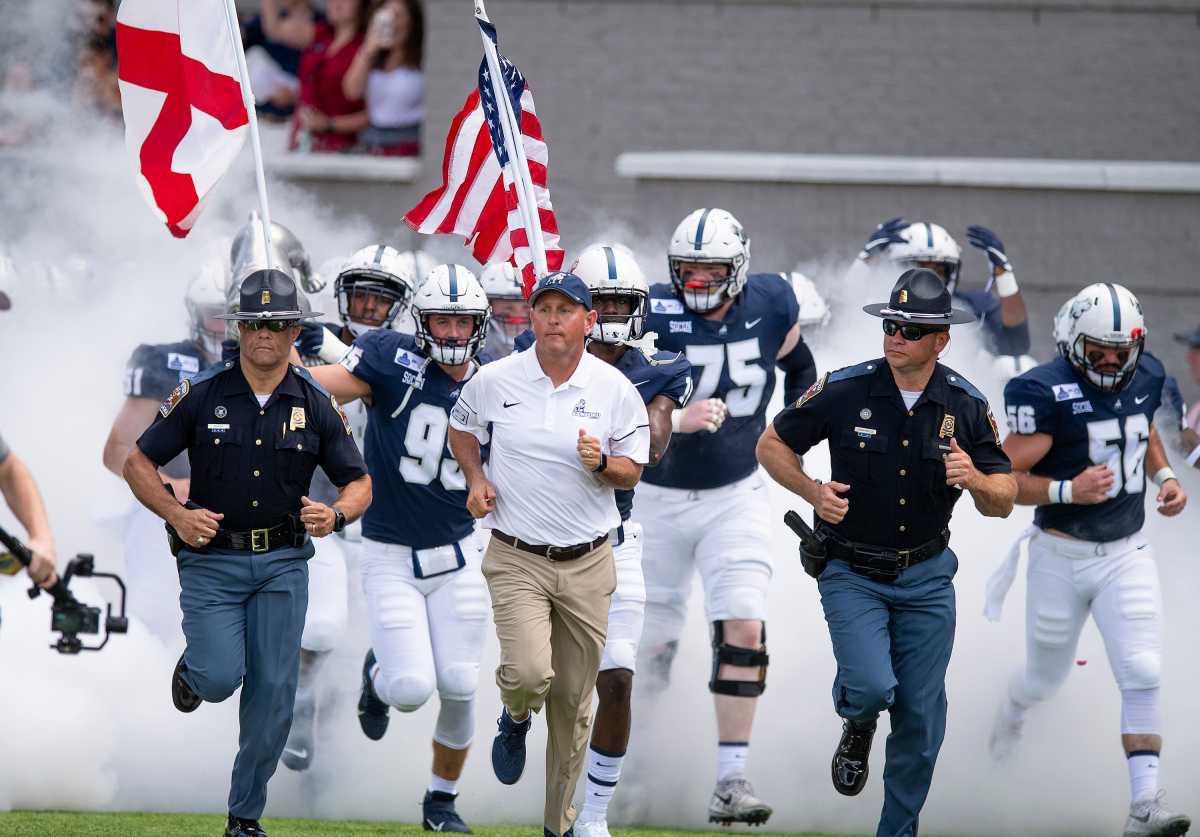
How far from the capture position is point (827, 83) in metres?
13.5

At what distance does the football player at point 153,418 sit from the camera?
8.85m

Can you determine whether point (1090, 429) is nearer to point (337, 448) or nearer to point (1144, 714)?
point (1144, 714)

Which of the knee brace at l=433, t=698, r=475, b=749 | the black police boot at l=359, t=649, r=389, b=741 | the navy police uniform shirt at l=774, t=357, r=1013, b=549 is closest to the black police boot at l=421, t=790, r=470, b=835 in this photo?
the knee brace at l=433, t=698, r=475, b=749

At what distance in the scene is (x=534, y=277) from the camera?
779 centimetres

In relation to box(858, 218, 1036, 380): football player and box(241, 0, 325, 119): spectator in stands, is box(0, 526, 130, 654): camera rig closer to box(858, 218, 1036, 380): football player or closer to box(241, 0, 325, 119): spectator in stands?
box(858, 218, 1036, 380): football player

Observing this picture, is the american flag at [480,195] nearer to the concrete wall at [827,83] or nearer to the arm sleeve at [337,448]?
the arm sleeve at [337,448]

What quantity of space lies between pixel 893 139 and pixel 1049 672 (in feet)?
18.5

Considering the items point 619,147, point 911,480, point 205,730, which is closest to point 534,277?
point 911,480

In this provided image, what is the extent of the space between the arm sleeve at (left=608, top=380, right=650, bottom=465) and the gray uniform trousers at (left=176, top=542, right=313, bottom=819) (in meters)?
1.16

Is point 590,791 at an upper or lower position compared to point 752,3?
lower

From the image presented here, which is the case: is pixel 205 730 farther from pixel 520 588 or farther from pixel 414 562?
pixel 520 588

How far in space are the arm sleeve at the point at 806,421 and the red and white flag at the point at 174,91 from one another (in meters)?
2.52

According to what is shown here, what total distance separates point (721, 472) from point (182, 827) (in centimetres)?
269

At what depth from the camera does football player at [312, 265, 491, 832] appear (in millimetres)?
7816
